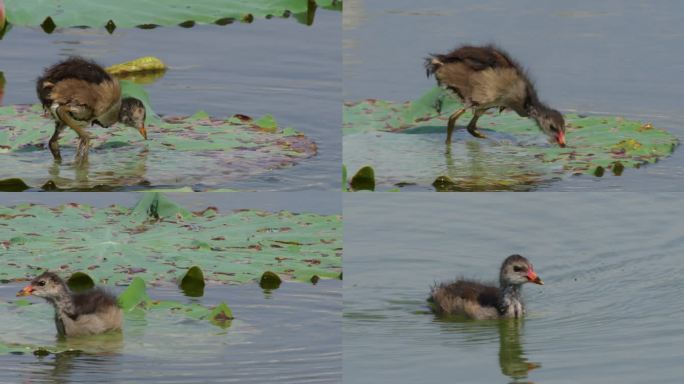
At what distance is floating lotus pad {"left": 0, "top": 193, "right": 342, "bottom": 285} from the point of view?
13320mm

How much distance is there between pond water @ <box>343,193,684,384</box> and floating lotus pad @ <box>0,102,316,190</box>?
102 centimetres

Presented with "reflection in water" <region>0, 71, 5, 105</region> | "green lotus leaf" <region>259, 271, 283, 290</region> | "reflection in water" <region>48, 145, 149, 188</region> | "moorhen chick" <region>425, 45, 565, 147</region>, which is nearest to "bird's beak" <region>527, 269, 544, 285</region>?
"moorhen chick" <region>425, 45, 565, 147</region>

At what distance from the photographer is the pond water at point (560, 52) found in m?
14.8

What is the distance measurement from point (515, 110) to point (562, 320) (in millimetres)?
2941

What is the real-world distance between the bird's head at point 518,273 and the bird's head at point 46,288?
3.48 m

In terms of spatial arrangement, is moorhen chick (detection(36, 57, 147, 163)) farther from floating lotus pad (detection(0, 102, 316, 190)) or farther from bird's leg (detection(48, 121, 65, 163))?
floating lotus pad (detection(0, 102, 316, 190))

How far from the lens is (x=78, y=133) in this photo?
1380 centimetres

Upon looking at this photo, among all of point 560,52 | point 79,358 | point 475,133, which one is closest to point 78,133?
point 79,358

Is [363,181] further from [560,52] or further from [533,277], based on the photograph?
[560,52]

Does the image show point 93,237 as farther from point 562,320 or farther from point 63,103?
point 562,320

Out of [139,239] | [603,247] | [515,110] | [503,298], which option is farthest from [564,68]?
[139,239]

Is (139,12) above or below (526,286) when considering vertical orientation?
above

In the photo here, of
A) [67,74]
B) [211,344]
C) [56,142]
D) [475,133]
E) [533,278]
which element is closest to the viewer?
[211,344]

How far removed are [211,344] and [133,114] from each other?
2953mm
